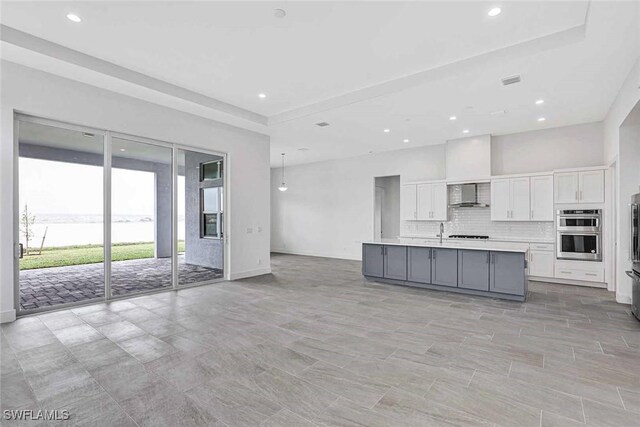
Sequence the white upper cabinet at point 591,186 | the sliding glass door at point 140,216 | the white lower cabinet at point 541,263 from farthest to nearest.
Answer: the white lower cabinet at point 541,263, the white upper cabinet at point 591,186, the sliding glass door at point 140,216

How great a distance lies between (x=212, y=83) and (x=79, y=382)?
13.9ft

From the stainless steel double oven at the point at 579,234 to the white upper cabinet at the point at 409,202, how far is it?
3076 mm

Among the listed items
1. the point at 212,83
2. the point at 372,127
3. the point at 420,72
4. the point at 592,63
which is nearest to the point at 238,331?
the point at 212,83

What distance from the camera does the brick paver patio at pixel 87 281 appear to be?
440 cm

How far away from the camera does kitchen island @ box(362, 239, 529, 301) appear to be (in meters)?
5.05

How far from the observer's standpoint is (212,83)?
5086 millimetres

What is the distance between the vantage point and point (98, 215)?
16.3 feet

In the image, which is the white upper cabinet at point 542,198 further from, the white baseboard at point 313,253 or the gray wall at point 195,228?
the gray wall at point 195,228

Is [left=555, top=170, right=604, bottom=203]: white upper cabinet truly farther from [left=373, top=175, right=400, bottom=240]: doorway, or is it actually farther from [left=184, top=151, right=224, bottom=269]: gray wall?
[left=184, top=151, right=224, bottom=269]: gray wall

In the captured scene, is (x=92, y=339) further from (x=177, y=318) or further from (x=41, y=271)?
(x=41, y=271)

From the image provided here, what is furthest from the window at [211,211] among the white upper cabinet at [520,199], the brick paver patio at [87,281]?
the white upper cabinet at [520,199]

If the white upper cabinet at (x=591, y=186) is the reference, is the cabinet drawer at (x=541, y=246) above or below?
below

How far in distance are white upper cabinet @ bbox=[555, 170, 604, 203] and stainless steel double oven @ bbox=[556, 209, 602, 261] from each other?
227mm

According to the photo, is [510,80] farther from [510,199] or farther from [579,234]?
[579,234]
